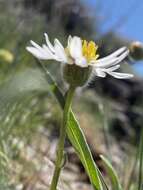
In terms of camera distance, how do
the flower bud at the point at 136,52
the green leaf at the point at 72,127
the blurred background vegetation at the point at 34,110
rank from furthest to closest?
the flower bud at the point at 136,52 < the blurred background vegetation at the point at 34,110 < the green leaf at the point at 72,127

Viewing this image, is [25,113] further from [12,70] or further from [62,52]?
[62,52]

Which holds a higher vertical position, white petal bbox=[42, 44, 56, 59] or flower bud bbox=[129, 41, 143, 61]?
white petal bbox=[42, 44, 56, 59]

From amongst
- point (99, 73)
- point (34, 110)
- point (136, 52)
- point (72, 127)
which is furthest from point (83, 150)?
point (34, 110)

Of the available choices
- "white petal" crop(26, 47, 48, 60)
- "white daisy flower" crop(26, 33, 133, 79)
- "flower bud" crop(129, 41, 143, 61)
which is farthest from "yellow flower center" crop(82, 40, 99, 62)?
"flower bud" crop(129, 41, 143, 61)

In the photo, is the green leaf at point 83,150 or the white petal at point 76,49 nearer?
the white petal at point 76,49

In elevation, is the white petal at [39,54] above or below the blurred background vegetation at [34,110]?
above

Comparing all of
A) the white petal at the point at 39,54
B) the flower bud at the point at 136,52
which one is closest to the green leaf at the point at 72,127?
the white petal at the point at 39,54

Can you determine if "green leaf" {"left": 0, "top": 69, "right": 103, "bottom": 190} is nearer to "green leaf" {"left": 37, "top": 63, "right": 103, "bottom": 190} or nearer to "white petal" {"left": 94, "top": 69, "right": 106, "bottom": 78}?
"green leaf" {"left": 37, "top": 63, "right": 103, "bottom": 190}

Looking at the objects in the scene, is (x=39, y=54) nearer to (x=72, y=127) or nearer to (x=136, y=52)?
(x=72, y=127)

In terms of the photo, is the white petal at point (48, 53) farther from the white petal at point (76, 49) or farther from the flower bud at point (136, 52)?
the flower bud at point (136, 52)
